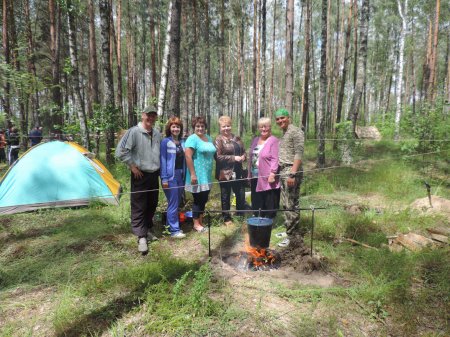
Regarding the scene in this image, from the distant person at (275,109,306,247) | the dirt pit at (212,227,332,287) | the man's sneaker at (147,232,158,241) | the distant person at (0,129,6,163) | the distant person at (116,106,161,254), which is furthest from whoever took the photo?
the distant person at (0,129,6,163)

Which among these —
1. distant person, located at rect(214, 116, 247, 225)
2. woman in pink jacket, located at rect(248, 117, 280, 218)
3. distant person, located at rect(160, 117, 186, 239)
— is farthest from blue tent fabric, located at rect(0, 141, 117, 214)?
woman in pink jacket, located at rect(248, 117, 280, 218)

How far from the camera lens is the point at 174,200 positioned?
4133 mm

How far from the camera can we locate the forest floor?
7.43ft

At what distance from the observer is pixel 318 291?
264 cm

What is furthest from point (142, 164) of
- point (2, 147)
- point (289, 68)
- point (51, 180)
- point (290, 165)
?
point (2, 147)

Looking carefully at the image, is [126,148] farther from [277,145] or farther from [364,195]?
[364,195]

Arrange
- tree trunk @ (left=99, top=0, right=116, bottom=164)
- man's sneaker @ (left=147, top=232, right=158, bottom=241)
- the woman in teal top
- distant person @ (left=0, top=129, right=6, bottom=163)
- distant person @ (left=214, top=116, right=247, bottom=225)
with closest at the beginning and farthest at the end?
man's sneaker @ (left=147, top=232, right=158, bottom=241) → the woman in teal top → distant person @ (left=214, top=116, right=247, bottom=225) → tree trunk @ (left=99, top=0, right=116, bottom=164) → distant person @ (left=0, top=129, right=6, bottom=163)

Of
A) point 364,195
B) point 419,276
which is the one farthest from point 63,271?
point 364,195

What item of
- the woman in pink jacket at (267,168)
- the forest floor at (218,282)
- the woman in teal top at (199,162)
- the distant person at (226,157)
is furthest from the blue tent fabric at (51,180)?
the woman in pink jacket at (267,168)

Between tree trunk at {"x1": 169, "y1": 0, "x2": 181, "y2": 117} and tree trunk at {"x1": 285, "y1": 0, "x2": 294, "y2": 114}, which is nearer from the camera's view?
tree trunk at {"x1": 169, "y1": 0, "x2": 181, "y2": 117}

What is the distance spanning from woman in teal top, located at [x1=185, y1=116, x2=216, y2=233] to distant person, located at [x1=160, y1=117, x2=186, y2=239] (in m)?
0.12

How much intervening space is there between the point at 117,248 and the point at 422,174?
26.0 ft

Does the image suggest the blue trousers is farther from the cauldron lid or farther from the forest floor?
the cauldron lid

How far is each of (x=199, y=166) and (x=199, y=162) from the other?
6 centimetres
